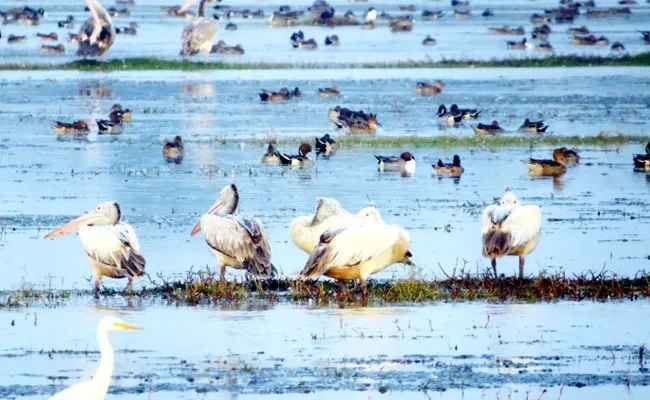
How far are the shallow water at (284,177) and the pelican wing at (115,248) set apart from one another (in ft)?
1.64

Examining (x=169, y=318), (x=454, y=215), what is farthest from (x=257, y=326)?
(x=454, y=215)

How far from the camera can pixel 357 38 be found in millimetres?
57656

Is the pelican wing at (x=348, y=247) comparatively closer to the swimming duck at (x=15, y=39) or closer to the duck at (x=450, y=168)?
the duck at (x=450, y=168)

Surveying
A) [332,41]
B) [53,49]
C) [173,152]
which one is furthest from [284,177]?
[332,41]

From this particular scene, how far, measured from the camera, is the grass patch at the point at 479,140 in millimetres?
24641

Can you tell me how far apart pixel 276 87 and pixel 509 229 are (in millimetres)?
24135

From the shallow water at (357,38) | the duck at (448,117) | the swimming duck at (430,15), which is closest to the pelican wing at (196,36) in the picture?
the shallow water at (357,38)

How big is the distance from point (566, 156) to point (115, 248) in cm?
1073

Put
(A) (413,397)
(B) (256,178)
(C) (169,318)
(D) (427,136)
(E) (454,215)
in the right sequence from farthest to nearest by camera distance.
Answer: (D) (427,136), (B) (256,178), (E) (454,215), (C) (169,318), (A) (413,397)

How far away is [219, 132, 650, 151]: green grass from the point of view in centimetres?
2462

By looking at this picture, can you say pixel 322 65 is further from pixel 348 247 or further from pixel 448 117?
pixel 348 247

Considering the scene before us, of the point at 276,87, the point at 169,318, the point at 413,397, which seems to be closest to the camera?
the point at 413,397

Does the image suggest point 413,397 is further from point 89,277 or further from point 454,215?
point 454,215

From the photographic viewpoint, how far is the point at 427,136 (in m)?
26.0
